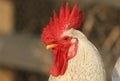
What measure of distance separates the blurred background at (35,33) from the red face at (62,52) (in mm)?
1461

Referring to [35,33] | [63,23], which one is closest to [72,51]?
[63,23]

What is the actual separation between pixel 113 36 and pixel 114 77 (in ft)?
5.35

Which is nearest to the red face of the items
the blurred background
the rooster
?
the rooster

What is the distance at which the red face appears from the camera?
202 cm

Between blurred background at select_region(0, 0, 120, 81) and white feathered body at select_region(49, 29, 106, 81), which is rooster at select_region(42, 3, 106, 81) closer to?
white feathered body at select_region(49, 29, 106, 81)

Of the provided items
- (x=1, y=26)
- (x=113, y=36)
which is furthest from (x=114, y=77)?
(x=1, y=26)

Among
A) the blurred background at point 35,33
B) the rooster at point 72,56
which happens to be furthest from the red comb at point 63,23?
the blurred background at point 35,33

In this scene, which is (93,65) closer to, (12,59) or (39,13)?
(12,59)

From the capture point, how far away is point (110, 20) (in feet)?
13.2

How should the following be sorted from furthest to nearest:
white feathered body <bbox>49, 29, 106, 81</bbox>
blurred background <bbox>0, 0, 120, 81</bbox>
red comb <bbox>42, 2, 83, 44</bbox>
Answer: blurred background <bbox>0, 0, 120, 81</bbox>, red comb <bbox>42, 2, 83, 44</bbox>, white feathered body <bbox>49, 29, 106, 81</bbox>

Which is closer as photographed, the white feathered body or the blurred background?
the white feathered body

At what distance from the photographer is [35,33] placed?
419 centimetres

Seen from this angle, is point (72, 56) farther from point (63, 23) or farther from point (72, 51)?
point (63, 23)

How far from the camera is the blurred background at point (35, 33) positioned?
3.78 metres
